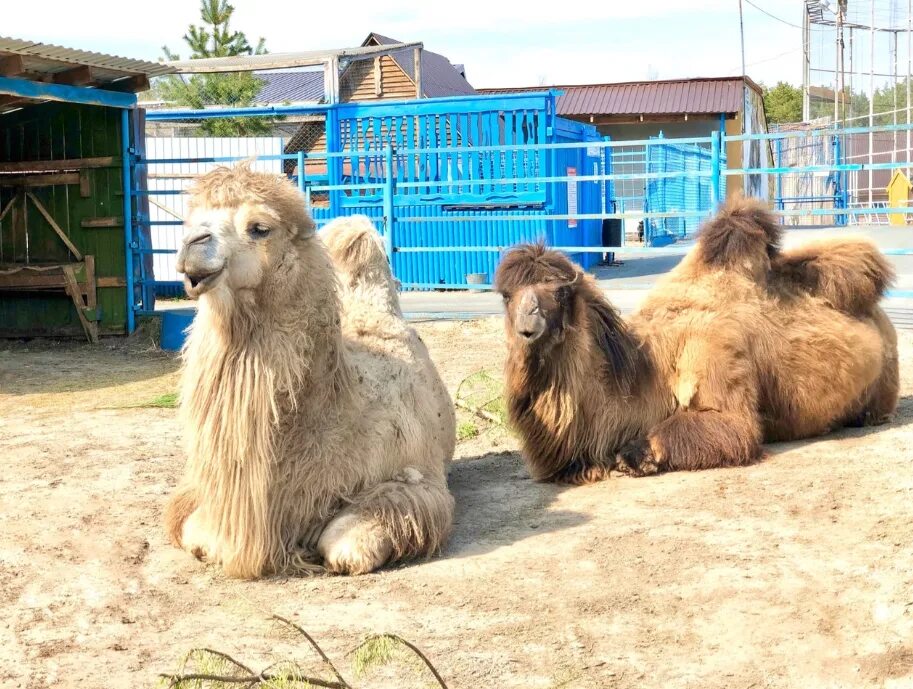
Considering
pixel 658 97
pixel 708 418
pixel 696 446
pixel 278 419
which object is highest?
pixel 658 97

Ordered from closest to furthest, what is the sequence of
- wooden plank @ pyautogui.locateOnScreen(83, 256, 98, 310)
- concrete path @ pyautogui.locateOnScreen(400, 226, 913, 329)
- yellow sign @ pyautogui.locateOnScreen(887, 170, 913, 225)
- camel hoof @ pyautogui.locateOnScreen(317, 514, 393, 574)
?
camel hoof @ pyautogui.locateOnScreen(317, 514, 393, 574) → concrete path @ pyautogui.locateOnScreen(400, 226, 913, 329) → wooden plank @ pyautogui.locateOnScreen(83, 256, 98, 310) → yellow sign @ pyautogui.locateOnScreen(887, 170, 913, 225)

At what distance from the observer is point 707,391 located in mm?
6109

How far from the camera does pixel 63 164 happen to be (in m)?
12.8

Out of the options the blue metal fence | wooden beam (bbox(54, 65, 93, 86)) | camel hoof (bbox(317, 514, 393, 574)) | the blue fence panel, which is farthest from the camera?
the blue fence panel

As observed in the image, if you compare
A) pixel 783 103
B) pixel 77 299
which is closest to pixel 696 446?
pixel 77 299

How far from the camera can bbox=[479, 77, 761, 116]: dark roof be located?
3197 centimetres

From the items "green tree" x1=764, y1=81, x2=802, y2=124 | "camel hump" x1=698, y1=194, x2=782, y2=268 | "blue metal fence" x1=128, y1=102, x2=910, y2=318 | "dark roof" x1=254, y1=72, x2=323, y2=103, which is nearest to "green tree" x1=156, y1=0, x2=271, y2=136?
"dark roof" x1=254, y1=72, x2=323, y2=103

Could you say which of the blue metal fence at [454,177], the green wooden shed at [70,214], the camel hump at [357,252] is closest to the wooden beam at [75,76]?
the green wooden shed at [70,214]

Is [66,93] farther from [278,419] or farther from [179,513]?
[278,419]

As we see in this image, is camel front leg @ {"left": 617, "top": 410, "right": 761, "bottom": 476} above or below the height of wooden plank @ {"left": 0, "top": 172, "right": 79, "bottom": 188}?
below

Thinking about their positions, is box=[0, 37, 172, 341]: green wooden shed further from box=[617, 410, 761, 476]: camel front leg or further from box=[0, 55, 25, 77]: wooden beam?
box=[617, 410, 761, 476]: camel front leg

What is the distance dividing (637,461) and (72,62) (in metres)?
7.71

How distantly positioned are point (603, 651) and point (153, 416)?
5.56 metres

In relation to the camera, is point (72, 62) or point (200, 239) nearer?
point (200, 239)
